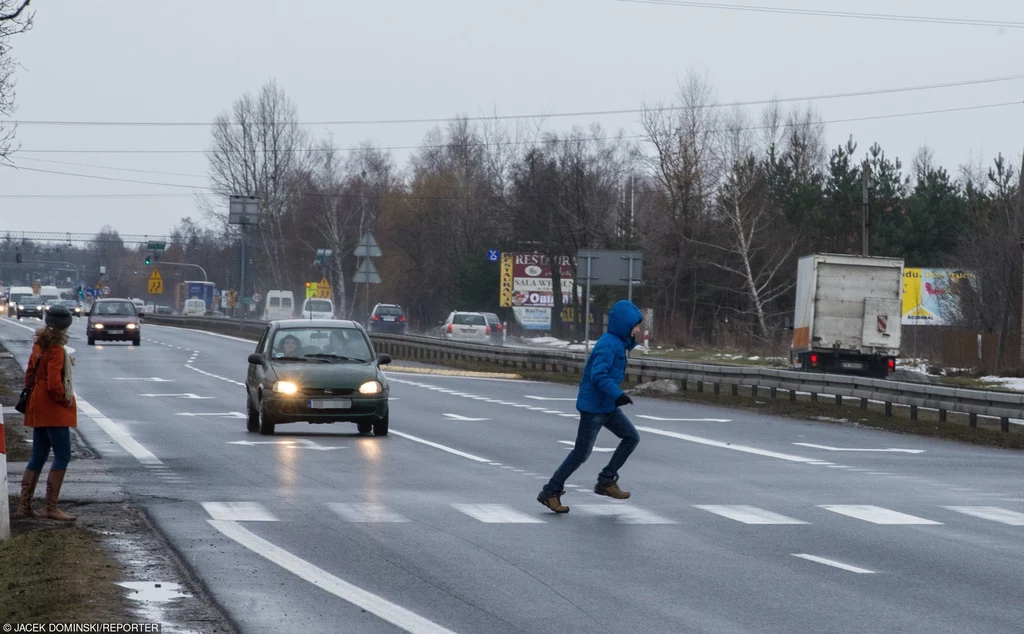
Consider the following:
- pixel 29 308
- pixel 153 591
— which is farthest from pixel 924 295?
pixel 29 308

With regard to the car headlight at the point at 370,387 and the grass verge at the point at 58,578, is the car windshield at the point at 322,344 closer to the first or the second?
the car headlight at the point at 370,387

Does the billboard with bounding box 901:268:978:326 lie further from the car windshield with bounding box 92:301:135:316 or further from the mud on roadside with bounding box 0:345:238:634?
the mud on roadside with bounding box 0:345:238:634

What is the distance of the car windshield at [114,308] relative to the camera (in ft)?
195

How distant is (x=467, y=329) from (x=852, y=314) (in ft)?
83.3

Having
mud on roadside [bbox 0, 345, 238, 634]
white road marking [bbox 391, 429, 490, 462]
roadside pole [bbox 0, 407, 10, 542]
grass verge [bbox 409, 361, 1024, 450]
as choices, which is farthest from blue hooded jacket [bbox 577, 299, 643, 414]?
grass verge [bbox 409, 361, 1024, 450]

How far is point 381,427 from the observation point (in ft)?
70.7

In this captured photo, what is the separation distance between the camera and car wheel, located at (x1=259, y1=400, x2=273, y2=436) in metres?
21.2

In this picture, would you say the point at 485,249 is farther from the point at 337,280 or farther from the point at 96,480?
the point at 96,480

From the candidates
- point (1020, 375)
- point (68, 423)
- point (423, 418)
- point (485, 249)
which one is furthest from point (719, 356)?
point (68, 423)

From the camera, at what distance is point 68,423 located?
11969 millimetres

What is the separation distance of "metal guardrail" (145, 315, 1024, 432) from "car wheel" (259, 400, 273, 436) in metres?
10.0

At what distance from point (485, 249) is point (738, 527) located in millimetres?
81002

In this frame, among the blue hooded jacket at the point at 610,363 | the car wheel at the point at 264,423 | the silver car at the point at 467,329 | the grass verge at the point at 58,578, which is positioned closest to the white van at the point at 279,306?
the silver car at the point at 467,329

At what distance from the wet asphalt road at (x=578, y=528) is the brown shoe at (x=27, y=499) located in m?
0.91
